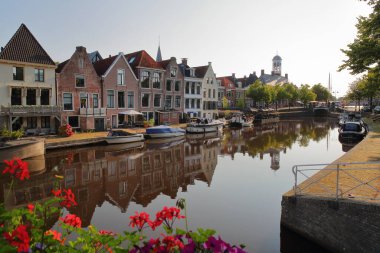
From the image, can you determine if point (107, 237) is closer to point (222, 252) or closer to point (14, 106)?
point (222, 252)

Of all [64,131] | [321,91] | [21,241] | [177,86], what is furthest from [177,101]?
[321,91]

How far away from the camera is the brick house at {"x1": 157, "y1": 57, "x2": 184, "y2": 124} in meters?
49.7

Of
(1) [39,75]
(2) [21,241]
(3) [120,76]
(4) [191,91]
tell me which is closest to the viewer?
(2) [21,241]

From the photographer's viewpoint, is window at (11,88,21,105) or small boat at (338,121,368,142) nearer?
window at (11,88,21,105)

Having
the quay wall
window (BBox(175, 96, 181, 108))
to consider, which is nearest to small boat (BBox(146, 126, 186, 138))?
window (BBox(175, 96, 181, 108))

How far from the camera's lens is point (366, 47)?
67.4 feet

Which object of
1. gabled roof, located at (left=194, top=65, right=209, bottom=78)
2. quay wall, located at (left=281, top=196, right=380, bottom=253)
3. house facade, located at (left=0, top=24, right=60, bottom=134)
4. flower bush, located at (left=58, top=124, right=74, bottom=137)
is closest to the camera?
quay wall, located at (left=281, top=196, right=380, bottom=253)

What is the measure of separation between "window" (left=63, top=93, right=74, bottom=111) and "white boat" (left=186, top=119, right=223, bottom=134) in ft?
54.5

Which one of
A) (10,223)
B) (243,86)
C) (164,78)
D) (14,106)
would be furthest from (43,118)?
(243,86)

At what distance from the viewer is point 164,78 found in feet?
168

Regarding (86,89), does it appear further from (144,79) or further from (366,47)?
(366,47)

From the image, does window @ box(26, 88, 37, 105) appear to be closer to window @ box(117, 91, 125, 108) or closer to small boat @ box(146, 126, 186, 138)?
window @ box(117, 91, 125, 108)

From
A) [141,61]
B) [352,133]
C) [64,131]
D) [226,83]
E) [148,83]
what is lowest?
[352,133]

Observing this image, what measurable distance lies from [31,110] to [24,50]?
7.28 m
